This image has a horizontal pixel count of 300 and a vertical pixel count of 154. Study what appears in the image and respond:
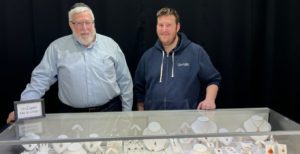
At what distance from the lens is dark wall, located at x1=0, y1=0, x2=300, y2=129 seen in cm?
273

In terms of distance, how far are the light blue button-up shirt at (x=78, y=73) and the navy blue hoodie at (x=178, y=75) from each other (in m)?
0.26

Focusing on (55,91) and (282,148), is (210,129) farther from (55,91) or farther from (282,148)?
(55,91)

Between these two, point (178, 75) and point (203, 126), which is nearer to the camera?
point (203, 126)

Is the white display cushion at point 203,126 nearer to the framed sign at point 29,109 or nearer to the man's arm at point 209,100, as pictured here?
the man's arm at point 209,100

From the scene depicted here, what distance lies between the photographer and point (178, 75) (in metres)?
2.38

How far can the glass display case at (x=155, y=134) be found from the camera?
59.0 inches

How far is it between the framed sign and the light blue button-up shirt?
490mm

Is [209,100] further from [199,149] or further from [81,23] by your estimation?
[81,23]

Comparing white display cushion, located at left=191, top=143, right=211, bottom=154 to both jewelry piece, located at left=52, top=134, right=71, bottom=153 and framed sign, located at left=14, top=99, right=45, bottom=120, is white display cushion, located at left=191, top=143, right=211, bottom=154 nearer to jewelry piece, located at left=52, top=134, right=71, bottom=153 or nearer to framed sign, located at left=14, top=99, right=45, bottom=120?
jewelry piece, located at left=52, top=134, right=71, bottom=153

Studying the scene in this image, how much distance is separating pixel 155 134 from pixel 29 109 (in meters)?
0.62

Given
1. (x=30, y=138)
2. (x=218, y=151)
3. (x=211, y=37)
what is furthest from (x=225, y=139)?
(x=211, y=37)

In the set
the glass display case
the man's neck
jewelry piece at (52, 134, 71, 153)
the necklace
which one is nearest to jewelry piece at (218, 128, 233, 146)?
the glass display case

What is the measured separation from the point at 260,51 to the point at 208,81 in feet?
2.46

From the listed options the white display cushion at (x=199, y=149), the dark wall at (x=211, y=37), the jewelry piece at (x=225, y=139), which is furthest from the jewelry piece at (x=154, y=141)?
the dark wall at (x=211, y=37)
